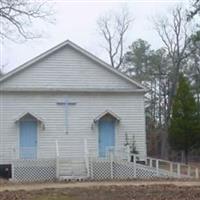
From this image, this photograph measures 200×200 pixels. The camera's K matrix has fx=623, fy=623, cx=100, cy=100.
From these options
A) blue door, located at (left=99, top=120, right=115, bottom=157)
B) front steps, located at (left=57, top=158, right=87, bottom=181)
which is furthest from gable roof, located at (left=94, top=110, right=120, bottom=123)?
front steps, located at (left=57, top=158, right=87, bottom=181)

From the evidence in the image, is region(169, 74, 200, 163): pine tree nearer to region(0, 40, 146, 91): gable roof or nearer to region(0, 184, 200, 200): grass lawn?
region(0, 40, 146, 91): gable roof

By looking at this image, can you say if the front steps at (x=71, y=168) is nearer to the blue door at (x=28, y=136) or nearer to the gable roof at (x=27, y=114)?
the blue door at (x=28, y=136)

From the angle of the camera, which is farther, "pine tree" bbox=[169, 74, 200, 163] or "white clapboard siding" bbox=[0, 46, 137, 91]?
"pine tree" bbox=[169, 74, 200, 163]

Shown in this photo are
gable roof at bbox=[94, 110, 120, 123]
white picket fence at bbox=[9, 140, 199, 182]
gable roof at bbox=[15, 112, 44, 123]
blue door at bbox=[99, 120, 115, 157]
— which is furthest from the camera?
blue door at bbox=[99, 120, 115, 157]

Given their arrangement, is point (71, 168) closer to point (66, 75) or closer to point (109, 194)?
point (66, 75)

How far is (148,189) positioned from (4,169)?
13.4 metres

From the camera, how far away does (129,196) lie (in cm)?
1683

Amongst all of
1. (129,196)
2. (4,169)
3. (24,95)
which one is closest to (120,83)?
(24,95)

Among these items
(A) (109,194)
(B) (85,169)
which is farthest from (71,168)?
(A) (109,194)

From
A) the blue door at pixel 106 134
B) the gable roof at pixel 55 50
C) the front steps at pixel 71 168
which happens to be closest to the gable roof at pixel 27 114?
the gable roof at pixel 55 50

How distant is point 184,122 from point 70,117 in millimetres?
15134

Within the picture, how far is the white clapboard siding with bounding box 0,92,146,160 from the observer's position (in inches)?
1230

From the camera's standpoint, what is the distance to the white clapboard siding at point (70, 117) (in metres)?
31.2

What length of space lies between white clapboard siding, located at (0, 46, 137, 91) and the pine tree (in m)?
12.8
